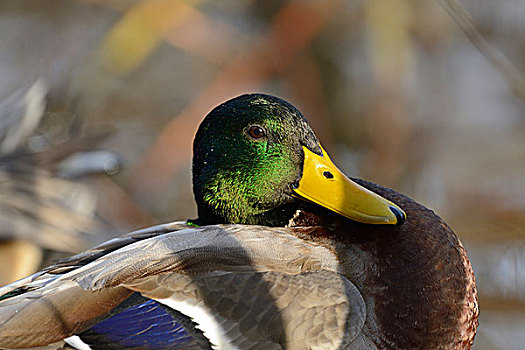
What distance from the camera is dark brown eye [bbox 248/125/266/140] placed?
104 inches

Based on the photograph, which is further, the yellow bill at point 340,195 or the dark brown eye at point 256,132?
the dark brown eye at point 256,132

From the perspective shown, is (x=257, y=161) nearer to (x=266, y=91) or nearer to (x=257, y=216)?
(x=257, y=216)

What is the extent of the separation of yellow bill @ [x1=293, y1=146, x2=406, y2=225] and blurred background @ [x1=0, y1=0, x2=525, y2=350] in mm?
1702

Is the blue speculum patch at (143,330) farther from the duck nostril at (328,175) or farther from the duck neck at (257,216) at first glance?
the duck nostril at (328,175)

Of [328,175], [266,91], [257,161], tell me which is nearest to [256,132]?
[257,161]

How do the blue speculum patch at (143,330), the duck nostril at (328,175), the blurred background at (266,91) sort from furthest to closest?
the blurred background at (266,91)
the duck nostril at (328,175)
the blue speculum patch at (143,330)

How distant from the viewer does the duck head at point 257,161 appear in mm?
2637

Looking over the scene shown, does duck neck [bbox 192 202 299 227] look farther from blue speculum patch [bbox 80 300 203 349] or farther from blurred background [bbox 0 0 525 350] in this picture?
blurred background [bbox 0 0 525 350]

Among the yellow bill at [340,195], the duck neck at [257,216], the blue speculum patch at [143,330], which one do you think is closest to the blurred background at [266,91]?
the duck neck at [257,216]

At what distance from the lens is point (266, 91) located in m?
5.80

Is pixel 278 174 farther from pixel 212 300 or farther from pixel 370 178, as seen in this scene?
pixel 370 178

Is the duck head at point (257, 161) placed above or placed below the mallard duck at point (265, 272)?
above

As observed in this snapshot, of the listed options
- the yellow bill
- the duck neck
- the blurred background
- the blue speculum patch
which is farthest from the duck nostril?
the blurred background

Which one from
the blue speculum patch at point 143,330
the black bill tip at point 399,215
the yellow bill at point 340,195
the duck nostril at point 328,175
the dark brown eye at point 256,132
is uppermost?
the dark brown eye at point 256,132
